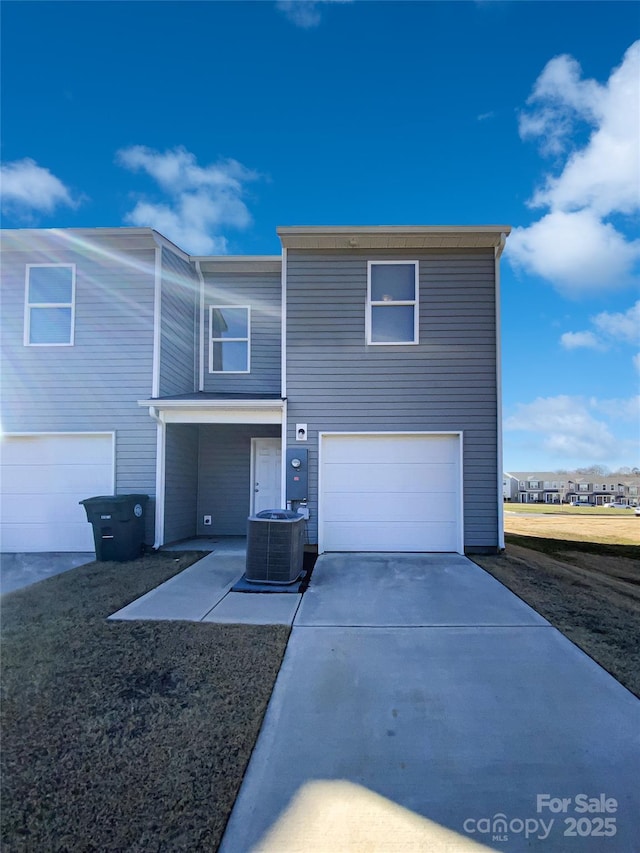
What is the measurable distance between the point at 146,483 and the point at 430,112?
9.10 metres

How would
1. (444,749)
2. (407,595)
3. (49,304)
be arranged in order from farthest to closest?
(49,304)
(407,595)
(444,749)

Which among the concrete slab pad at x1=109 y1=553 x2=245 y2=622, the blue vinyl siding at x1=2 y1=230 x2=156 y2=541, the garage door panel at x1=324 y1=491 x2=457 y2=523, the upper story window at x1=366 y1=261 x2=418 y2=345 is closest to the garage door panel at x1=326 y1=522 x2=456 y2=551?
the garage door panel at x1=324 y1=491 x2=457 y2=523

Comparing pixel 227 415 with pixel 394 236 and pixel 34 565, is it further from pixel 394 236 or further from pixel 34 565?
pixel 394 236

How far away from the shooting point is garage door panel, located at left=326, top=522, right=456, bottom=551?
7047mm

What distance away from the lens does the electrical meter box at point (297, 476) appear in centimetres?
698

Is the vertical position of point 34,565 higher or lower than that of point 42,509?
lower

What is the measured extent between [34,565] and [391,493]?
18.4 ft

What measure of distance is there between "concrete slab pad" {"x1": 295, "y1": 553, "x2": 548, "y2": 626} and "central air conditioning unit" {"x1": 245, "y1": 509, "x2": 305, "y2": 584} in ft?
1.41

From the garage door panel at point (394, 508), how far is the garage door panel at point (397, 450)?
0.59m

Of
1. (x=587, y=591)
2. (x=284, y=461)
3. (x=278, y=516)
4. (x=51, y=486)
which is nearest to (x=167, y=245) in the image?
(x=284, y=461)

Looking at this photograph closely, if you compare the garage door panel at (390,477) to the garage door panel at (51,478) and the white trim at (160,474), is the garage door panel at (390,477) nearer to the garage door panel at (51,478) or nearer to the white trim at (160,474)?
the white trim at (160,474)

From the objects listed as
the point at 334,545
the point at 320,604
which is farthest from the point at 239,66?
the point at 320,604

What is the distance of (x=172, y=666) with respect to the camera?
10.5 ft

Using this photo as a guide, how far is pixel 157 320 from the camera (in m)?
7.52
